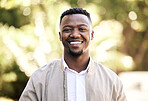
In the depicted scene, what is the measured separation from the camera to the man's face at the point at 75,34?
230cm

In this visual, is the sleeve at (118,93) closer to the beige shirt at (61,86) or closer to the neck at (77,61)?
the beige shirt at (61,86)

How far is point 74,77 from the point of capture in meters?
2.37

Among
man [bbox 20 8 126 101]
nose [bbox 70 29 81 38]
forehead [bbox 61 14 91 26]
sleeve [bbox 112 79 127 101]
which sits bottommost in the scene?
sleeve [bbox 112 79 127 101]

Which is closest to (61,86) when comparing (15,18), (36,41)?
(36,41)

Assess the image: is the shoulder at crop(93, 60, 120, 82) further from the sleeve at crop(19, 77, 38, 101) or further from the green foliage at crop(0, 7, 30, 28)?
the green foliage at crop(0, 7, 30, 28)

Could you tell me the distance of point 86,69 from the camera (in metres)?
2.40

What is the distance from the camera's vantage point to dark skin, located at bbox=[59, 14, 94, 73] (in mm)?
2303

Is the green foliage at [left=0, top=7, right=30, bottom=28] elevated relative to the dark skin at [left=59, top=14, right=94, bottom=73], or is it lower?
elevated

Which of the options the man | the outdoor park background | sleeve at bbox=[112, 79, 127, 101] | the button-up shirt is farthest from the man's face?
the outdoor park background

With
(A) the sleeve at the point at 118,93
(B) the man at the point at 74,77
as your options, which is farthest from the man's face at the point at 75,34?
(A) the sleeve at the point at 118,93

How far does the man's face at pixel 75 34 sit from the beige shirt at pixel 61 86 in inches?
7.5

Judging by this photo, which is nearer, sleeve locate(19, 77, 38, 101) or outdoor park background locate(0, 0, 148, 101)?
sleeve locate(19, 77, 38, 101)

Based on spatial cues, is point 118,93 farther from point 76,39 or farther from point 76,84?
point 76,39

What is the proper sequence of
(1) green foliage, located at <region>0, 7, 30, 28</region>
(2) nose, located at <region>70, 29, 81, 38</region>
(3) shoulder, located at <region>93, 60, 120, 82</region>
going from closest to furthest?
(2) nose, located at <region>70, 29, 81, 38</region> → (3) shoulder, located at <region>93, 60, 120, 82</region> → (1) green foliage, located at <region>0, 7, 30, 28</region>
